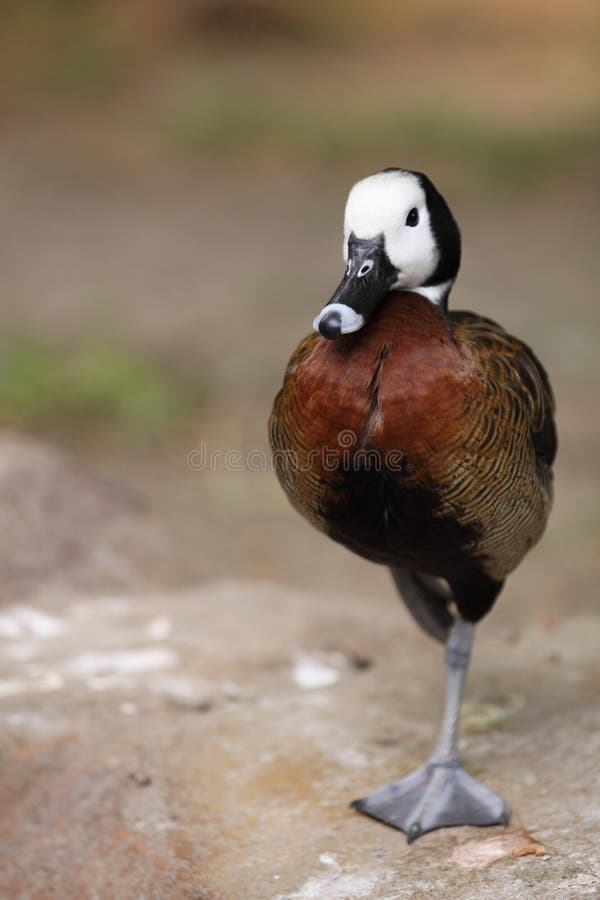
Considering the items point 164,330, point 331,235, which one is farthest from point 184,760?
point 331,235

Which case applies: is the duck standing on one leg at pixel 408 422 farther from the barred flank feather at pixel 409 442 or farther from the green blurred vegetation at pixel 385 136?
the green blurred vegetation at pixel 385 136

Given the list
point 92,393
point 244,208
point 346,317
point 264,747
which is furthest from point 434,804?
point 244,208

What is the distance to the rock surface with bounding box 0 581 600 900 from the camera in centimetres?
285

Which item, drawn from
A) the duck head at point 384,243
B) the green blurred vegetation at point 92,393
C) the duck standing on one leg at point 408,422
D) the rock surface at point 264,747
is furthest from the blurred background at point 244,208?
the duck head at point 384,243

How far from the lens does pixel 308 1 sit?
1531 centimetres

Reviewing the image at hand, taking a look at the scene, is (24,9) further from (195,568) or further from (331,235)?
(195,568)

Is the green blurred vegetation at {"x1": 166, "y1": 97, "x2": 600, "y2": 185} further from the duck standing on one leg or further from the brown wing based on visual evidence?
the duck standing on one leg

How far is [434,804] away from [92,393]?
4.53m

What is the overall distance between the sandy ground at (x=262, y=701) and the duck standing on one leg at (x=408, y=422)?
0.26m

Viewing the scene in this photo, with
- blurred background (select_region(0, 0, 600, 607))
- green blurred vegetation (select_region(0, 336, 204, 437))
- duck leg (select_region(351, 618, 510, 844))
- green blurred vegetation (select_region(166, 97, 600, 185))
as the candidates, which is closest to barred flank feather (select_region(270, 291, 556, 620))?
duck leg (select_region(351, 618, 510, 844))

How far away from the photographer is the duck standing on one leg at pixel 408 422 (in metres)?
2.69

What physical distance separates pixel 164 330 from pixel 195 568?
3.56 meters

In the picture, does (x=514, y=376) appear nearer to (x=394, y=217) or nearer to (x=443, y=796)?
(x=394, y=217)

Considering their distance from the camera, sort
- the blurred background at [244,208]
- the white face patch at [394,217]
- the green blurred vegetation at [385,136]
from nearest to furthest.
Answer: the white face patch at [394,217]
the blurred background at [244,208]
the green blurred vegetation at [385,136]
